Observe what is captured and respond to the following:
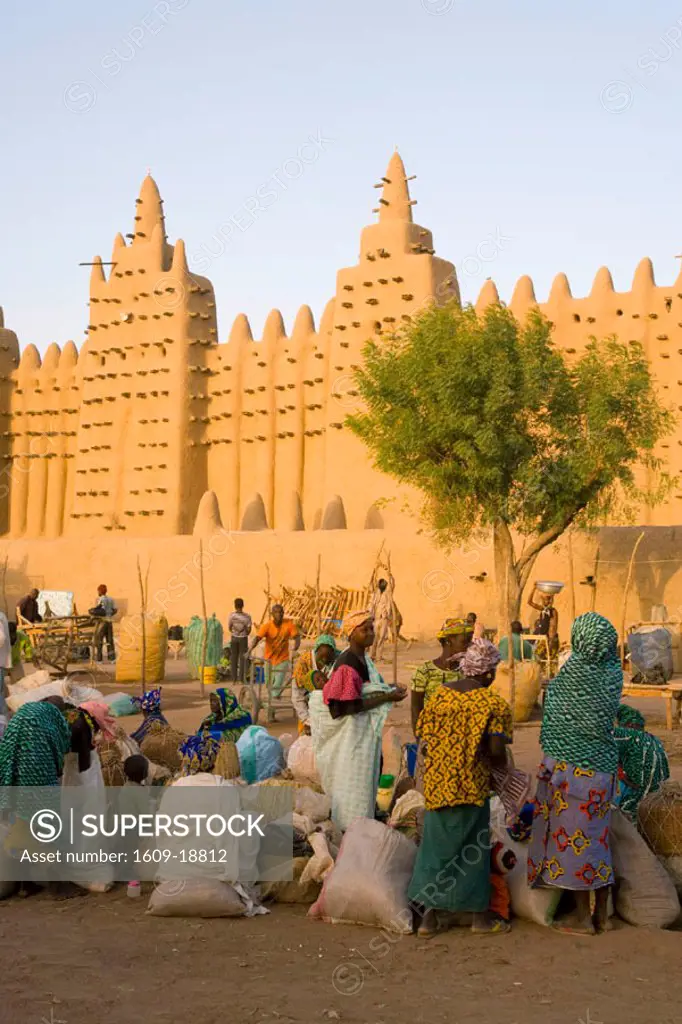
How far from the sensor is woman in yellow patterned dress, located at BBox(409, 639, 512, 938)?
6062mm

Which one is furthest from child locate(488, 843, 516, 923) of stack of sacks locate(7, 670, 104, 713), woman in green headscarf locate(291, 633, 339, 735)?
A: stack of sacks locate(7, 670, 104, 713)

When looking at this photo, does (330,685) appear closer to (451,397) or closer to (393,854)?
(393,854)

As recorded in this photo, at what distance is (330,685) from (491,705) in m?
1.31


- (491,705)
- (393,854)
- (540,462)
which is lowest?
(393,854)

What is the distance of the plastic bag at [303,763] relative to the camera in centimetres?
846

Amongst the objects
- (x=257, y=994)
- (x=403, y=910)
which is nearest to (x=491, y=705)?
(x=403, y=910)

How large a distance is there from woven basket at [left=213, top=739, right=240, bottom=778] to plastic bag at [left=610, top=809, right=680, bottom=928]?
2.50 metres

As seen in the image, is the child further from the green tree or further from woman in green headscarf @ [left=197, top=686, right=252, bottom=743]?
the green tree

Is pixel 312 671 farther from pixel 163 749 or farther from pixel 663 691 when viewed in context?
pixel 663 691

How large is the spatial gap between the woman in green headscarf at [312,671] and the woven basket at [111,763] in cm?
154

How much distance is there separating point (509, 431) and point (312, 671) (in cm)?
1205

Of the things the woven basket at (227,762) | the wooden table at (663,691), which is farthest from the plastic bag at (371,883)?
the wooden table at (663,691)

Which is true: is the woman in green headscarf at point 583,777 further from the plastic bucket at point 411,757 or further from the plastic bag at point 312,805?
the plastic bucket at point 411,757

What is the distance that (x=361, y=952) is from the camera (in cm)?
584
